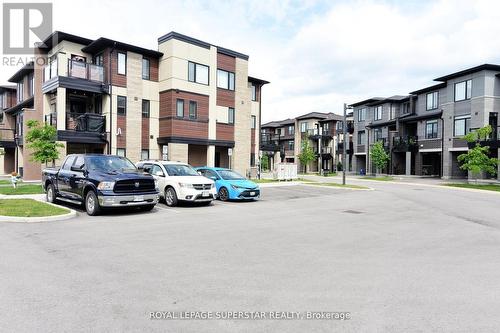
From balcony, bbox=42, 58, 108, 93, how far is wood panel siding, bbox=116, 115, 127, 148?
215 centimetres

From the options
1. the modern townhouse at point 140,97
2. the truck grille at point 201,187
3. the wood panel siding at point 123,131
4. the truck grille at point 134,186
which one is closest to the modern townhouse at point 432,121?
the modern townhouse at point 140,97

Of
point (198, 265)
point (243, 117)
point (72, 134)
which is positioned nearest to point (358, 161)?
point (243, 117)

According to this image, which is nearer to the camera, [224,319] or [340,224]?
[224,319]

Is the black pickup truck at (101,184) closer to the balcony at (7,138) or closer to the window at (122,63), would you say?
the window at (122,63)

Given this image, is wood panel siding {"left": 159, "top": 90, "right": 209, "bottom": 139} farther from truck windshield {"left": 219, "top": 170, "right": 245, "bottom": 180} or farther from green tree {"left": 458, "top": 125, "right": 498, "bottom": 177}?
green tree {"left": 458, "top": 125, "right": 498, "bottom": 177}

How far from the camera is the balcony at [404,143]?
150 feet

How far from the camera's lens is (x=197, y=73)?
28641 millimetres

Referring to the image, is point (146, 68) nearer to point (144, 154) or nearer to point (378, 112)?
point (144, 154)

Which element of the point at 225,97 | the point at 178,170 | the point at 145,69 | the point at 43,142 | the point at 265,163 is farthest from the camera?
the point at 265,163

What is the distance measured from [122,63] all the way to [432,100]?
35.5 m

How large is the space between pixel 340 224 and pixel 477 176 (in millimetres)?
31409

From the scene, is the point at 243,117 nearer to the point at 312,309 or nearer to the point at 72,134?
the point at 72,134

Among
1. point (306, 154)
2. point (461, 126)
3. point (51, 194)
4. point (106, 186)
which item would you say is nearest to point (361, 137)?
point (306, 154)

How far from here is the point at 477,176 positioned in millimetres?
35844
